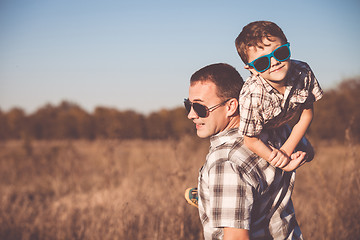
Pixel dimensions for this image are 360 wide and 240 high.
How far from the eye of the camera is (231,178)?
1.52 m

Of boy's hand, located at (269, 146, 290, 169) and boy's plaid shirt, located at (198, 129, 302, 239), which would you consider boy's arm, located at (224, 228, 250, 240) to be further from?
boy's hand, located at (269, 146, 290, 169)

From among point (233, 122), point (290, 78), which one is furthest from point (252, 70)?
point (233, 122)

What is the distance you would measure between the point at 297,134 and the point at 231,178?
0.57m

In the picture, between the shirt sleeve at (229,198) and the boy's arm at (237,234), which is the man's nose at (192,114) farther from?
the boy's arm at (237,234)

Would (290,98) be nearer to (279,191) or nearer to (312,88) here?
(312,88)

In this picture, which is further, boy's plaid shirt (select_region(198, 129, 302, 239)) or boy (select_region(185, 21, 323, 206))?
boy (select_region(185, 21, 323, 206))

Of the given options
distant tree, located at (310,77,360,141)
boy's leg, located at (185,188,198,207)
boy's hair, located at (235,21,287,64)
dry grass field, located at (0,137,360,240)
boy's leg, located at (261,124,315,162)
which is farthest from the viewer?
distant tree, located at (310,77,360,141)

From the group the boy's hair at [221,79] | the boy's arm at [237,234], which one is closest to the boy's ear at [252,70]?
the boy's hair at [221,79]

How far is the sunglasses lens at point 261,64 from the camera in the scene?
170 cm

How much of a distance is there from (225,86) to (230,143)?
372 mm

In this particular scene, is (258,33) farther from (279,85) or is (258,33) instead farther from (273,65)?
(279,85)

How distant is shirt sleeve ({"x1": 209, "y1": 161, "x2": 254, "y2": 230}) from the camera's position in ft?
4.93

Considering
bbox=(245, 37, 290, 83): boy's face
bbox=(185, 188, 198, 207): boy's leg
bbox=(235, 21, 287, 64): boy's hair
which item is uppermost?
bbox=(235, 21, 287, 64): boy's hair

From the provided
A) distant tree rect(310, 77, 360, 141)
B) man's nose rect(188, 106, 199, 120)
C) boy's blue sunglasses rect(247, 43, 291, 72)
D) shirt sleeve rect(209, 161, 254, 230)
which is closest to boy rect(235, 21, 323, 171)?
boy's blue sunglasses rect(247, 43, 291, 72)
